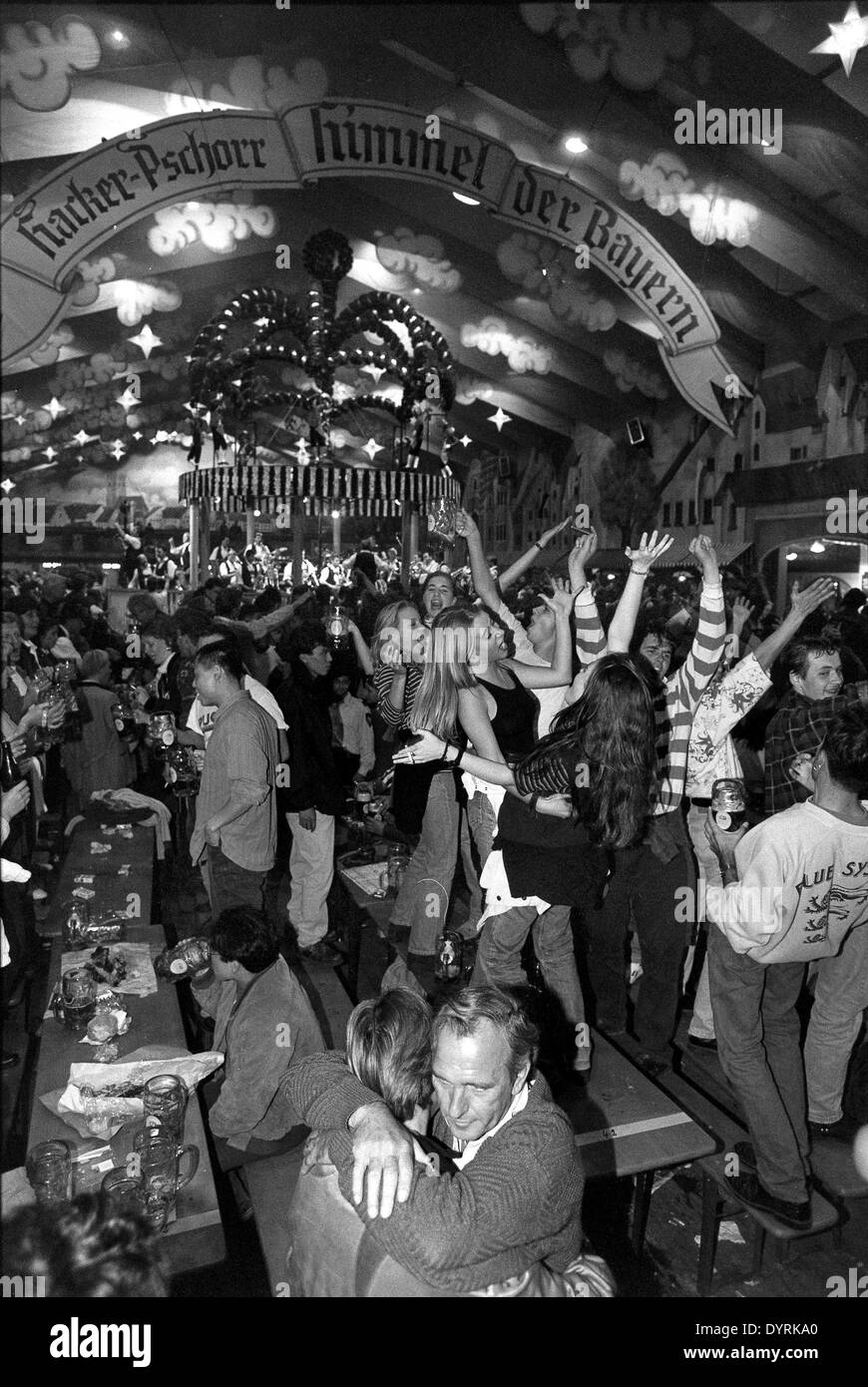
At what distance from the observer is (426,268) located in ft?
37.4

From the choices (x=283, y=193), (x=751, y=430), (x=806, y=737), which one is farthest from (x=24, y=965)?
(x=751, y=430)

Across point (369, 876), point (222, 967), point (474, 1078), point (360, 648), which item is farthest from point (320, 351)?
point (474, 1078)

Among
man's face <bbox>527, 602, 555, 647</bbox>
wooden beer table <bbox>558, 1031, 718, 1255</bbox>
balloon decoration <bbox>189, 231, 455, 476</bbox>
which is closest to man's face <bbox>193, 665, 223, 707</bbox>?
man's face <bbox>527, 602, 555, 647</bbox>

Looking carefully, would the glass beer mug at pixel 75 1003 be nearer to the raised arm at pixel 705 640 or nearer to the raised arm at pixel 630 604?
the raised arm at pixel 630 604

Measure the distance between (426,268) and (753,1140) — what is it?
36.0 ft

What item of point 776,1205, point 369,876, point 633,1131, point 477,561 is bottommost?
point 776,1205

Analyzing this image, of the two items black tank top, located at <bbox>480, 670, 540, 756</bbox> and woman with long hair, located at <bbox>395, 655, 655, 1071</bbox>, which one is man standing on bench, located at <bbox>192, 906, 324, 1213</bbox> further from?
black tank top, located at <bbox>480, 670, 540, 756</bbox>

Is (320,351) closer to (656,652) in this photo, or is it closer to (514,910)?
(656,652)

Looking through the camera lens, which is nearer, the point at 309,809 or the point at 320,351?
the point at 309,809

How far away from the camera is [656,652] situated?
4.22 m

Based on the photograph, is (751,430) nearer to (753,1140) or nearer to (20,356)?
(20,356)

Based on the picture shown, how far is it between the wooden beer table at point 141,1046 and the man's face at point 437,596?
1861 millimetres

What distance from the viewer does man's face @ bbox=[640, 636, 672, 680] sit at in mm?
4223

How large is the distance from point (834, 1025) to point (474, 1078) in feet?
5.88
